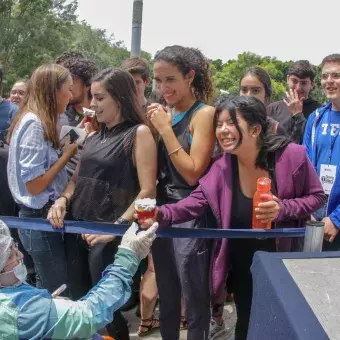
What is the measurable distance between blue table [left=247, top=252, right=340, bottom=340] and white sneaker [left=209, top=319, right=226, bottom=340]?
159 cm

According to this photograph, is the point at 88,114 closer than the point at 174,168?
No

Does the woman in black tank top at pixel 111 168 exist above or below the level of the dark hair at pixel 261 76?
below

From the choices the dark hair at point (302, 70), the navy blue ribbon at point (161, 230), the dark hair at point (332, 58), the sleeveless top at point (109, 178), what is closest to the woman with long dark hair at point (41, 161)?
the navy blue ribbon at point (161, 230)

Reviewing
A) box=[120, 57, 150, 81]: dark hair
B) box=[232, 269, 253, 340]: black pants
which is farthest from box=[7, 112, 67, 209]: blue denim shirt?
box=[120, 57, 150, 81]: dark hair

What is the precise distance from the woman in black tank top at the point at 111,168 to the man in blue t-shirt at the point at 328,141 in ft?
4.33

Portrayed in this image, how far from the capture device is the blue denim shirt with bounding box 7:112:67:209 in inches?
108

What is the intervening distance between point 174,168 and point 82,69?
1486 millimetres

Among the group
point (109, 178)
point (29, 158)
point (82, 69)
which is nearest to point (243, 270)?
point (109, 178)

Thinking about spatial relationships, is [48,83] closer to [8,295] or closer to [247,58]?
[8,295]

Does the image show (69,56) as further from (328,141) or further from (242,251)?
(242,251)

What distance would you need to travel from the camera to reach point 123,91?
2744mm

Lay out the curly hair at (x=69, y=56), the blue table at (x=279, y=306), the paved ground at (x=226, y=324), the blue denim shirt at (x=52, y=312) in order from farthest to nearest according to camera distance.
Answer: the curly hair at (x=69, y=56)
the paved ground at (x=226, y=324)
the blue denim shirt at (x=52, y=312)
the blue table at (x=279, y=306)

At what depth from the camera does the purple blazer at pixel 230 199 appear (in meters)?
2.42

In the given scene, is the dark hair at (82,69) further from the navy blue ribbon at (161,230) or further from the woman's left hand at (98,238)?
the woman's left hand at (98,238)
